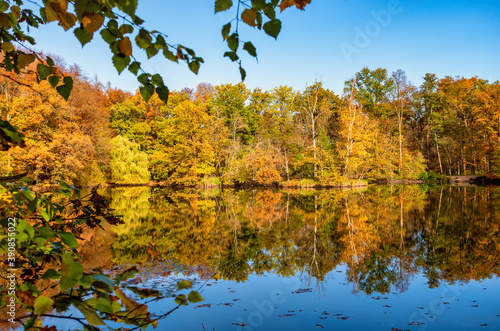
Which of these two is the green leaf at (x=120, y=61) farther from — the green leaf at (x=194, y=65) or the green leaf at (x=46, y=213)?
the green leaf at (x=46, y=213)

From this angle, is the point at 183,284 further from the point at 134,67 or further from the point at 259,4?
the point at 259,4

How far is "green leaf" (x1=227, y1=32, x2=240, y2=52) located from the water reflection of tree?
16.7ft

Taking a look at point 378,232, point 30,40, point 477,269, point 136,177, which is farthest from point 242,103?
point 30,40

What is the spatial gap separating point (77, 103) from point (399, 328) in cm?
2833

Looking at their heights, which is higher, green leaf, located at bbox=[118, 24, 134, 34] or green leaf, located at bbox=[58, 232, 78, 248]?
green leaf, located at bbox=[118, 24, 134, 34]

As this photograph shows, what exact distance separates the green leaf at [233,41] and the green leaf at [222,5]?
0.16 m

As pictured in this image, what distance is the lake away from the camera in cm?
423

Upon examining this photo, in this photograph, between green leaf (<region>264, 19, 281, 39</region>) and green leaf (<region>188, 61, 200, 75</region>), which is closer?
green leaf (<region>264, 19, 281, 39</region>)

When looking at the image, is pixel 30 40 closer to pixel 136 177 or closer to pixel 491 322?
pixel 491 322

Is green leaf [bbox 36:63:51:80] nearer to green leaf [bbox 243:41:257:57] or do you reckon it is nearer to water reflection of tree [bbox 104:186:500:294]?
green leaf [bbox 243:41:257:57]

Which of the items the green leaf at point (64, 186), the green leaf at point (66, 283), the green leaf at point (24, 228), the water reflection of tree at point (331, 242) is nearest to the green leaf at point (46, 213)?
the green leaf at point (64, 186)

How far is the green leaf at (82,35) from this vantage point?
1086 millimetres

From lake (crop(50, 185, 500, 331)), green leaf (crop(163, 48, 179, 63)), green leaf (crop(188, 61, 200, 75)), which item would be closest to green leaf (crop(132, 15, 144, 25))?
green leaf (crop(163, 48, 179, 63))

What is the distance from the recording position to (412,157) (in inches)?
1283
